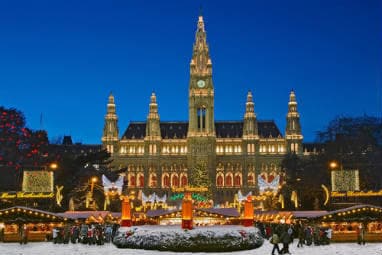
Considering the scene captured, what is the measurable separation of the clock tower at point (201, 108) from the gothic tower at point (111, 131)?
14997mm

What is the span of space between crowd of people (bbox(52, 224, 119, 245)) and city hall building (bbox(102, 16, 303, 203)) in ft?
261

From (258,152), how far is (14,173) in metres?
73.0

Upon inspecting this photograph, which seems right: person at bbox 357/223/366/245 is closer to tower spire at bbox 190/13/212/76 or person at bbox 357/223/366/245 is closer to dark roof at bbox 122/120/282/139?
dark roof at bbox 122/120/282/139

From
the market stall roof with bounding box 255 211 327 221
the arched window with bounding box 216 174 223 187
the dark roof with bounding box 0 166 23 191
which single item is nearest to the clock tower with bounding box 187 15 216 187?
the arched window with bounding box 216 174 223 187

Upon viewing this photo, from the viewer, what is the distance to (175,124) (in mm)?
133875

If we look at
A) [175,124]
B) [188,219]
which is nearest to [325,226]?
[188,219]

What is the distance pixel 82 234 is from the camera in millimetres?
40281

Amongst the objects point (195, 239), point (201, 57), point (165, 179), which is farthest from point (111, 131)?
point (195, 239)

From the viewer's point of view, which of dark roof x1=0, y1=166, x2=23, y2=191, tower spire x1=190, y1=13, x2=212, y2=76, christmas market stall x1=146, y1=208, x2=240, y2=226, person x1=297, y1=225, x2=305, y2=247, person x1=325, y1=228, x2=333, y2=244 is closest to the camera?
person x1=297, y1=225, x2=305, y2=247

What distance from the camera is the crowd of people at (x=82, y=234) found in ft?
127

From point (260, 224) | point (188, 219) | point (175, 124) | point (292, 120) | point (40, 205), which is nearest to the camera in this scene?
point (188, 219)

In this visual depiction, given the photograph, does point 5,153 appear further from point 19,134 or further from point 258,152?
point 258,152

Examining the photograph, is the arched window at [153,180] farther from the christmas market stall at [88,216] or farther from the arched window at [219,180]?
the christmas market stall at [88,216]

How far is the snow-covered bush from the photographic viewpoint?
Result: 31.1 m
